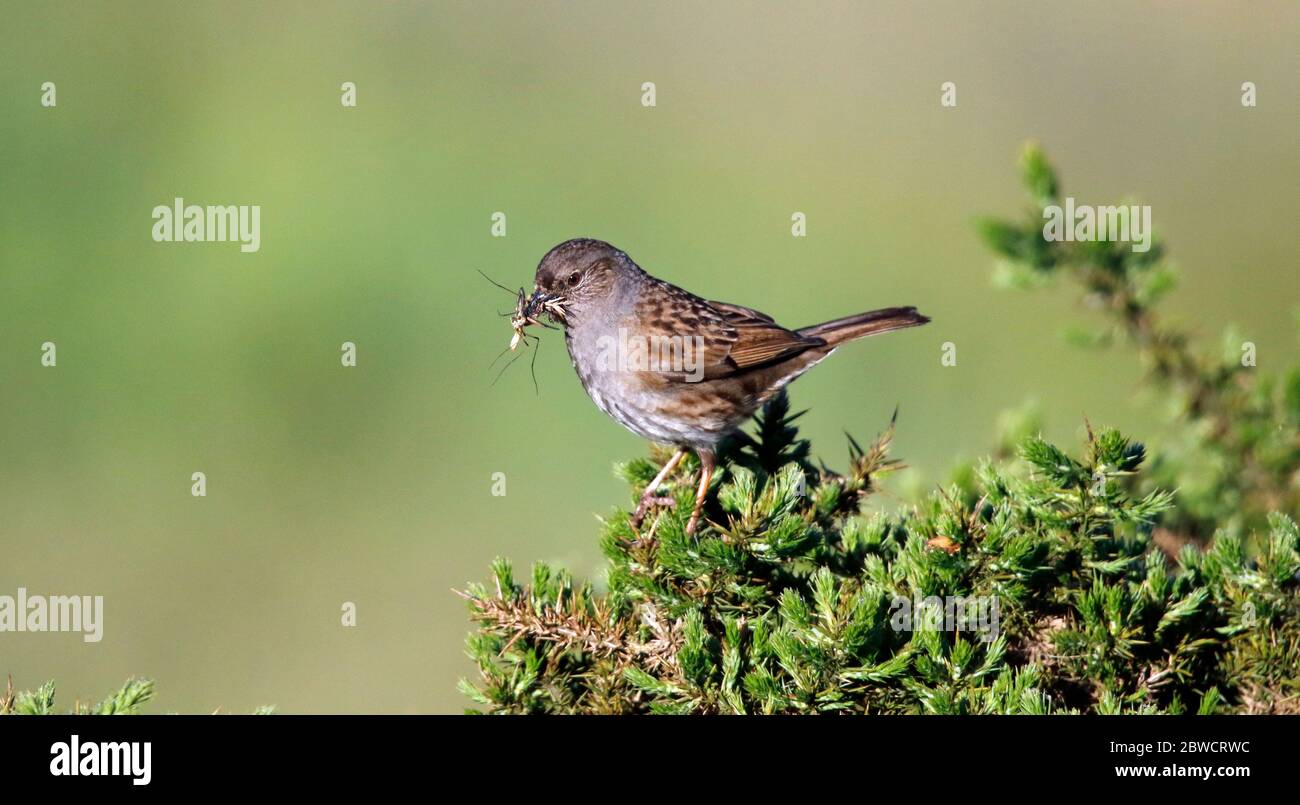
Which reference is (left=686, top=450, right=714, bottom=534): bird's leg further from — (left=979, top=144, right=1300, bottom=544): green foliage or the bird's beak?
(left=979, top=144, right=1300, bottom=544): green foliage

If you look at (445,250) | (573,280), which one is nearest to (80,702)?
(573,280)

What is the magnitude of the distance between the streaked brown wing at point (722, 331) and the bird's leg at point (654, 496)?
0.66 meters

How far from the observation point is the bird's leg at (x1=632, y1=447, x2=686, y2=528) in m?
3.86

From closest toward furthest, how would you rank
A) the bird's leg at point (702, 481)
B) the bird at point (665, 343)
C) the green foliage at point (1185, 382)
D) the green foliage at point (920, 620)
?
the green foliage at point (920, 620), the bird's leg at point (702, 481), the green foliage at point (1185, 382), the bird at point (665, 343)

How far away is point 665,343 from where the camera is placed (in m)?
5.49

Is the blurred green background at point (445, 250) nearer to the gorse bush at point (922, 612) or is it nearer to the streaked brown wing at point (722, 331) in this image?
the streaked brown wing at point (722, 331)

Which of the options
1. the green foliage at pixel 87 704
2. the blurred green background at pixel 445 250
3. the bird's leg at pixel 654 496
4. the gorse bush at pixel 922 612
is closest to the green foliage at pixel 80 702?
the green foliage at pixel 87 704

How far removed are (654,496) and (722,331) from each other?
1401 millimetres

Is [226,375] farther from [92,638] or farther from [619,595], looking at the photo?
[619,595]

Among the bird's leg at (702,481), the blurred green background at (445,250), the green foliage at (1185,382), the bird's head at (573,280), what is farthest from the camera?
the blurred green background at (445,250)

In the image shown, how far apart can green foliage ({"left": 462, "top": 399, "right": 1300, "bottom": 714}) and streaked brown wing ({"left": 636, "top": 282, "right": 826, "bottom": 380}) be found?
1.90 metres

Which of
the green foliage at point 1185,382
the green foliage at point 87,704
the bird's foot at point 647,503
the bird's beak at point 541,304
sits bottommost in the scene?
the green foliage at point 87,704

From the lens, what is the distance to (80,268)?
34.1 ft

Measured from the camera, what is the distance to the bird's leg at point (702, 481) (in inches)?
140
